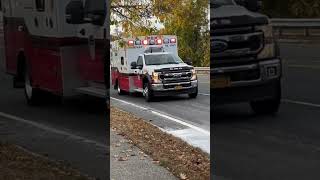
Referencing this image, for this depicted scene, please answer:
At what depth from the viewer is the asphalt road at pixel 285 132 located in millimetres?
2926

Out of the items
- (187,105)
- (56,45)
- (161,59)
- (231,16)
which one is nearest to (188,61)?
(161,59)

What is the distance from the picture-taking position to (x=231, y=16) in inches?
107

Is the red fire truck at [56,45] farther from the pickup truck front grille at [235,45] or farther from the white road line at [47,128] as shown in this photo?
the pickup truck front grille at [235,45]

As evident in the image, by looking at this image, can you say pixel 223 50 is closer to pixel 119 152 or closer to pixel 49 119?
pixel 49 119

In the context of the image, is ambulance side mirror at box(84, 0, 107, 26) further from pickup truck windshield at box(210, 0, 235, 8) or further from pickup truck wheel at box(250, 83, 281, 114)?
pickup truck wheel at box(250, 83, 281, 114)

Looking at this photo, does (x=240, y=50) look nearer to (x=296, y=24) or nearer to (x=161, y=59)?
(x=296, y=24)

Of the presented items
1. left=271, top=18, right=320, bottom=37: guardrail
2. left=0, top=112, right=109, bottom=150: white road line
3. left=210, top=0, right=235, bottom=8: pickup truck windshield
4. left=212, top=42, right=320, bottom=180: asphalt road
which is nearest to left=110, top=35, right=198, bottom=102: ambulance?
left=212, top=42, right=320, bottom=180: asphalt road

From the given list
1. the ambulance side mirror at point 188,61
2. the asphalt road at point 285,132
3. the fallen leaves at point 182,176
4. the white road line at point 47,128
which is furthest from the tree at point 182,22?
the fallen leaves at point 182,176

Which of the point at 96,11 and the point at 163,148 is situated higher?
the point at 96,11

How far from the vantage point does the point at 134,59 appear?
3.23 metres

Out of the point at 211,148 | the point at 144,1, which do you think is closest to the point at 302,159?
the point at 211,148

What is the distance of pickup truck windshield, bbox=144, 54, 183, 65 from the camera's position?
3131 mm

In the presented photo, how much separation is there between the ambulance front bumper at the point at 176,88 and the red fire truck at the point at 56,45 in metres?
0.42

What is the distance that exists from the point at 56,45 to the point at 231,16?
1430 millimetres
